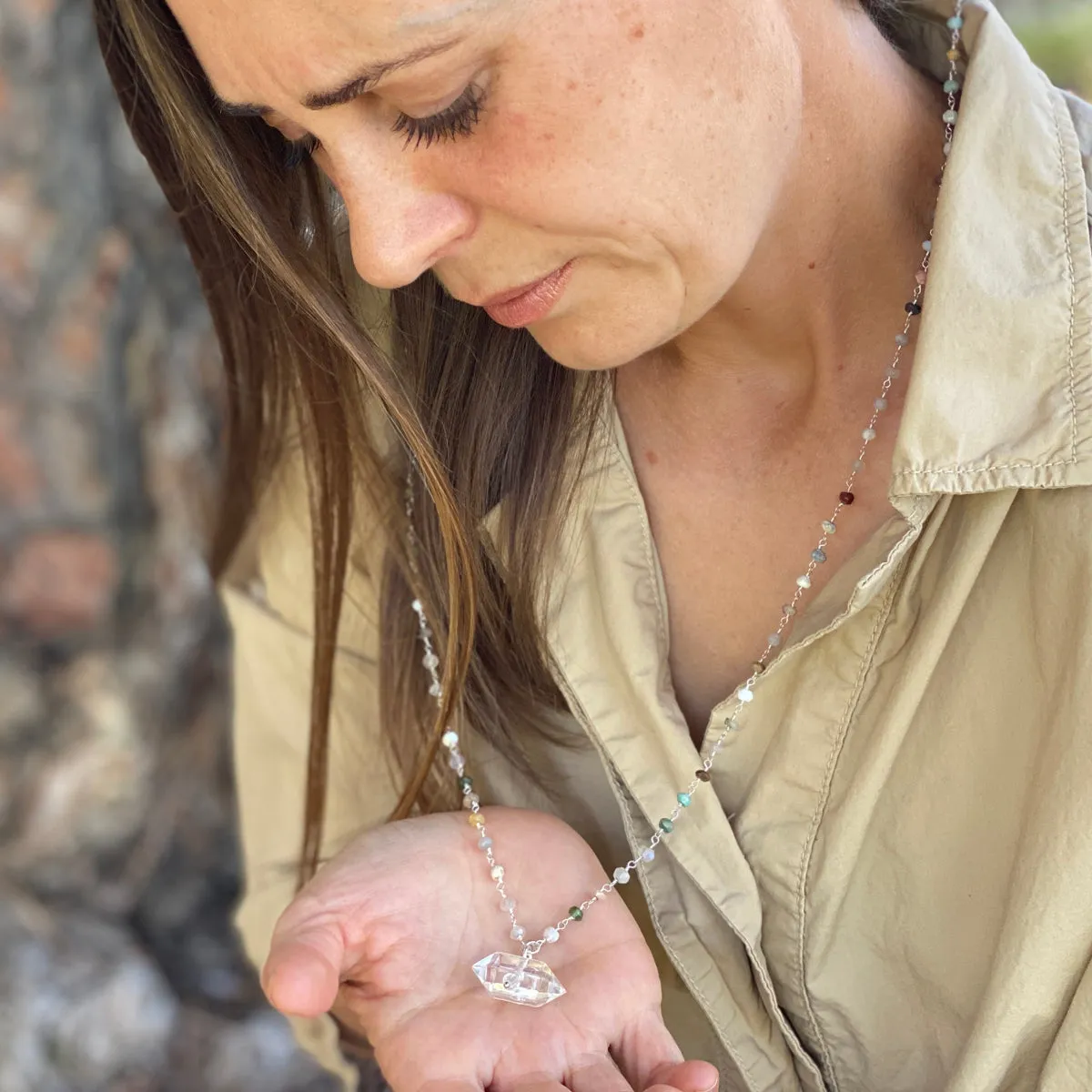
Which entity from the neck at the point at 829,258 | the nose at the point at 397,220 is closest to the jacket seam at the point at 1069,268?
the neck at the point at 829,258

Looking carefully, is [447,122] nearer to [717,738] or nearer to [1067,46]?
[717,738]

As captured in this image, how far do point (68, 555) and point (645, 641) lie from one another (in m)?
1.07

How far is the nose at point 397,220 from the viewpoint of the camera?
2.90ft

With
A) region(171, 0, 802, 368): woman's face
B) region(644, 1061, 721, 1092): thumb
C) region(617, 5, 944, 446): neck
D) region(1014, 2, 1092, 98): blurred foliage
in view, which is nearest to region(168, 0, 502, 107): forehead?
region(171, 0, 802, 368): woman's face

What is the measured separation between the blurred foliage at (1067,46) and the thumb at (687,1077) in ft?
4.58

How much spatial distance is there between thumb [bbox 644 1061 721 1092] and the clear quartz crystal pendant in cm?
11

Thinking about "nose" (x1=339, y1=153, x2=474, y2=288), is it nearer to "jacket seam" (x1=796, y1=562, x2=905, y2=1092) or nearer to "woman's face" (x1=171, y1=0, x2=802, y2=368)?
"woman's face" (x1=171, y1=0, x2=802, y2=368)

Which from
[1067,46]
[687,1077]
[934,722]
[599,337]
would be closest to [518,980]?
[687,1077]

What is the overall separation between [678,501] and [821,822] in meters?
0.32

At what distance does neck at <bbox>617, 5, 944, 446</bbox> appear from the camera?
1063 millimetres

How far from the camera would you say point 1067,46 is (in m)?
1.71

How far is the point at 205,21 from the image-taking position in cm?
85

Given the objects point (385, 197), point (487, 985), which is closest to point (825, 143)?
point (385, 197)

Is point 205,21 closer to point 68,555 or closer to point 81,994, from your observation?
point 68,555
